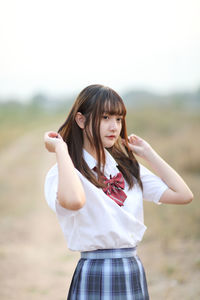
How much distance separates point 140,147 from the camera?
6.96ft

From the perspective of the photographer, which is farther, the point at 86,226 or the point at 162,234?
the point at 162,234

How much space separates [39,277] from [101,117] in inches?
118

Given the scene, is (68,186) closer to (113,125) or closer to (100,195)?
(100,195)

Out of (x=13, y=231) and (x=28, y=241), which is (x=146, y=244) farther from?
(x=13, y=231)

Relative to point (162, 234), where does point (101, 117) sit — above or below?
above

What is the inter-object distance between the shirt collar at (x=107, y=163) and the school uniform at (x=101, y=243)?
0.39 ft

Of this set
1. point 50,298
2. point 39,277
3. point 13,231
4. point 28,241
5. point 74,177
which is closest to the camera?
point 74,177

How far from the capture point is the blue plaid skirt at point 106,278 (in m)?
1.78

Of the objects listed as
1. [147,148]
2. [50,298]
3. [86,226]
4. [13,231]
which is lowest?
[13,231]

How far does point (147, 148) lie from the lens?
211 centimetres

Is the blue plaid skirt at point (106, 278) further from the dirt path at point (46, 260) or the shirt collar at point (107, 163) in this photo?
the dirt path at point (46, 260)

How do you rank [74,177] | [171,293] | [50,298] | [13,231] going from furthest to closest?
1. [13,231]
2. [50,298]
3. [171,293]
4. [74,177]

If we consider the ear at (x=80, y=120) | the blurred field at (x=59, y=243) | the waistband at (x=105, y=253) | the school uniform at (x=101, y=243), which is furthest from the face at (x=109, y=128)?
the blurred field at (x=59, y=243)

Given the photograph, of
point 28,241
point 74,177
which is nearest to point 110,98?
point 74,177
